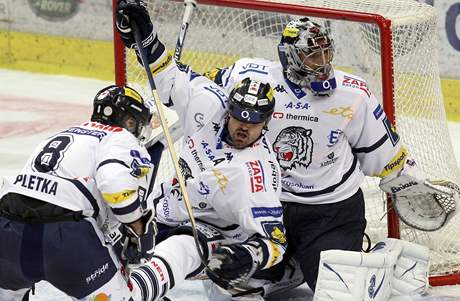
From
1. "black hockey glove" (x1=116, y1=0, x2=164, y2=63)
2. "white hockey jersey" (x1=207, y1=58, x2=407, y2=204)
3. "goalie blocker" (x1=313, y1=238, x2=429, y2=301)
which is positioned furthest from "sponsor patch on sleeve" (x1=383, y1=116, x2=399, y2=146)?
"black hockey glove" (x1=116, y1=0, x2=164, y2=63)

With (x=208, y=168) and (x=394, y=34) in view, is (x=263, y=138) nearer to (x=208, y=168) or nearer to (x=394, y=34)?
(x=208, y=168)

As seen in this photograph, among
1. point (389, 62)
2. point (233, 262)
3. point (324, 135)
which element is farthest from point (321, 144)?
point (233, 262)

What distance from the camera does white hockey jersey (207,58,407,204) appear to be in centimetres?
421

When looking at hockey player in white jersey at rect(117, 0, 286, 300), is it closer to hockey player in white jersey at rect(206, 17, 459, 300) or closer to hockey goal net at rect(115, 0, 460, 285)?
hockey player in white jersey at rect(206, 17, 459, 300)

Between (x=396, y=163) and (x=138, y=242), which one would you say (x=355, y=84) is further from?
(x=138, y=242)

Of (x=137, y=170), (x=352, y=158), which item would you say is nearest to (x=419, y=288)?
(x=352, y=158)

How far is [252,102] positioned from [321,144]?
44 cm

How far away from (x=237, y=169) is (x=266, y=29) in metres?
1.33

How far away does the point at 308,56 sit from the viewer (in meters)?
4.11

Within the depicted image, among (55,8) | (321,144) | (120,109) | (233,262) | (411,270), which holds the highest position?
(120,109)

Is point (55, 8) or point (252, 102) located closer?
point (252, 102)

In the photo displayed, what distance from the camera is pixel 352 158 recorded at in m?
4.33

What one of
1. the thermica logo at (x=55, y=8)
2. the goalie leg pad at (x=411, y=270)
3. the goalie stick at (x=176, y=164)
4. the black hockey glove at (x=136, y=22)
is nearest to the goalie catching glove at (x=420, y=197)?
the goalie leg pad at (x=411, y=270)

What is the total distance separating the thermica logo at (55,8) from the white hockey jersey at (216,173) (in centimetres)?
415
